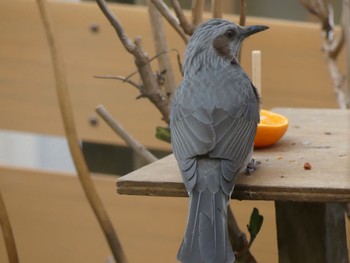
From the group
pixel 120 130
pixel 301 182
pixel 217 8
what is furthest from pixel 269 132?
pixel 120 130

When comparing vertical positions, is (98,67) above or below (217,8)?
below

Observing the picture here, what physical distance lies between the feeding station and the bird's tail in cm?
7

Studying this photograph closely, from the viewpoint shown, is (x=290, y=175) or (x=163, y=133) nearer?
(x=290, y=175)

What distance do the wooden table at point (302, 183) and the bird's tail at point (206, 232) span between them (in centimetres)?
7

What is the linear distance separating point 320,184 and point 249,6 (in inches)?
125

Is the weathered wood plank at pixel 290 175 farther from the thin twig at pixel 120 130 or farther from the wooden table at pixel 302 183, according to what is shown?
the thin twig at pixel 120 130

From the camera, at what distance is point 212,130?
2672mm

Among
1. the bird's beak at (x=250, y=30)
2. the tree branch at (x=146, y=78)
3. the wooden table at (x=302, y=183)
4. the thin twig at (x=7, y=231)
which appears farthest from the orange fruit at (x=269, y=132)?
the thin twig at (x=7, y=231)

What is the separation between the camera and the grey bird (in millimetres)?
2473

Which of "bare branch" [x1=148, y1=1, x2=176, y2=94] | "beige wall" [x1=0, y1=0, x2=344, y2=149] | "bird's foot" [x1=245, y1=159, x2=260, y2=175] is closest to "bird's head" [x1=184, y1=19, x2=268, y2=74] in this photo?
"bird's foot" [x1=245, y1=159, x2=260, y2=175]

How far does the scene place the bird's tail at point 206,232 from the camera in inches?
95.1

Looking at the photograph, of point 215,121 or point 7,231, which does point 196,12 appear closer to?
point 215,121

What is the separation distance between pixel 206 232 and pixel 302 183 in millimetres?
289

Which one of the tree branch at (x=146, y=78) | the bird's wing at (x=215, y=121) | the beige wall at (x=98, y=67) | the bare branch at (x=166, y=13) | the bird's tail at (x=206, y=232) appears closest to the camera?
the bird's tail at (x=206, y=232)
